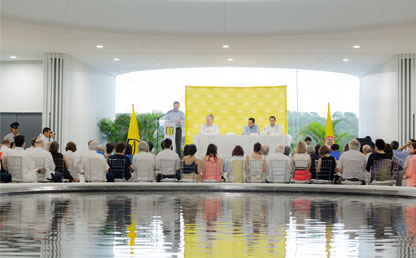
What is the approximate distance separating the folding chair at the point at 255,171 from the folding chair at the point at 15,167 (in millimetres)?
4063

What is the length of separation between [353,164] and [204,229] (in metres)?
6.05

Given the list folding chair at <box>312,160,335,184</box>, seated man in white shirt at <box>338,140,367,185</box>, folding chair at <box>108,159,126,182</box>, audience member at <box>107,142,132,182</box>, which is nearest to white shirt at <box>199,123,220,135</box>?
audience member at <box>107,142,132,182</box>

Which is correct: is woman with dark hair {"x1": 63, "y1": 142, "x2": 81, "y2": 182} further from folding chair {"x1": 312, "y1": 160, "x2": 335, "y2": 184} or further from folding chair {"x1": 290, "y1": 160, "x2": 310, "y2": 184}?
folding chair {"x1": 312, "y1": 160, "x2": 335, "y2": 184}

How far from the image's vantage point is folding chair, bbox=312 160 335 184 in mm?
10414

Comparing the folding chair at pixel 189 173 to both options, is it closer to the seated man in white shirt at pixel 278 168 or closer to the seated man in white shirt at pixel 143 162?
the seated man in white shirt at pixel 143 162

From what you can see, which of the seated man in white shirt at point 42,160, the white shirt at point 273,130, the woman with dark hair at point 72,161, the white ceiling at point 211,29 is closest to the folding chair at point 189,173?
the woman with dark hair at point 72,161

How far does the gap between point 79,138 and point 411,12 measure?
10.8 metres

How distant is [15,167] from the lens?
953 centimetres

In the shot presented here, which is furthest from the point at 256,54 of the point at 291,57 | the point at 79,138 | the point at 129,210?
the point at 129,210

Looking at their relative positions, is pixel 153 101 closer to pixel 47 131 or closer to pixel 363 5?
pixel 47 131

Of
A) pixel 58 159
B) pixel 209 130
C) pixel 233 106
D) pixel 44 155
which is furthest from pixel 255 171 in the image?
pixel 233 106

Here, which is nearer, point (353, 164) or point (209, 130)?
point (353, 164)

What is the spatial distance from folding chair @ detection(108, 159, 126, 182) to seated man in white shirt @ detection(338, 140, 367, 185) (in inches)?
157

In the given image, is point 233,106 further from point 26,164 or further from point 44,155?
point 26,164
